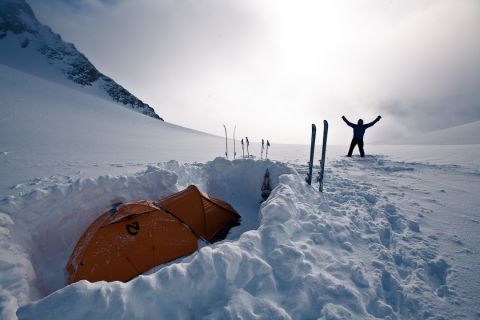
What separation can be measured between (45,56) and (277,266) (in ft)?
278

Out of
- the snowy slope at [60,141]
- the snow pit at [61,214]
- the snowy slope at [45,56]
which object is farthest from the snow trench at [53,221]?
the snowy slope at [45,56]

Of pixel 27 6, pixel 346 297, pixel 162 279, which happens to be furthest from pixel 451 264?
pixel 27 6

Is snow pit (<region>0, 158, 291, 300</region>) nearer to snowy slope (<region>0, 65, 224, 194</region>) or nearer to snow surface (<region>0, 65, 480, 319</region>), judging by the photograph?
snow surface (<region>0, 65, 480, 319</region>)

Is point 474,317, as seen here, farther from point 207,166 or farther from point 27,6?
point 27,6

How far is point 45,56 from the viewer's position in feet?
205

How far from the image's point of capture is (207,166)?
9.88 meters

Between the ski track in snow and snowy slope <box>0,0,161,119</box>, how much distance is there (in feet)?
202

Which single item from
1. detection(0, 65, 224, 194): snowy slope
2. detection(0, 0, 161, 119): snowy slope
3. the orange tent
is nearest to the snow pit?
the orange tent

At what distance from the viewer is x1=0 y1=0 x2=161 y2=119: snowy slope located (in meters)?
56.9

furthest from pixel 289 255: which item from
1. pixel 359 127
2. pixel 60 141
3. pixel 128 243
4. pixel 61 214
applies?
pixel 60 141

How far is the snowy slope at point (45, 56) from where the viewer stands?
56.9 meters

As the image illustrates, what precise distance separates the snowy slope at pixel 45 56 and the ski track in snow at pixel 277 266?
61.6 m

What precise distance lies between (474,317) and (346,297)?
3.88 feet

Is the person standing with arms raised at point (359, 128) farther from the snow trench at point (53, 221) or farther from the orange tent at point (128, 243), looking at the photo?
the orange tent at point (128, 243)
